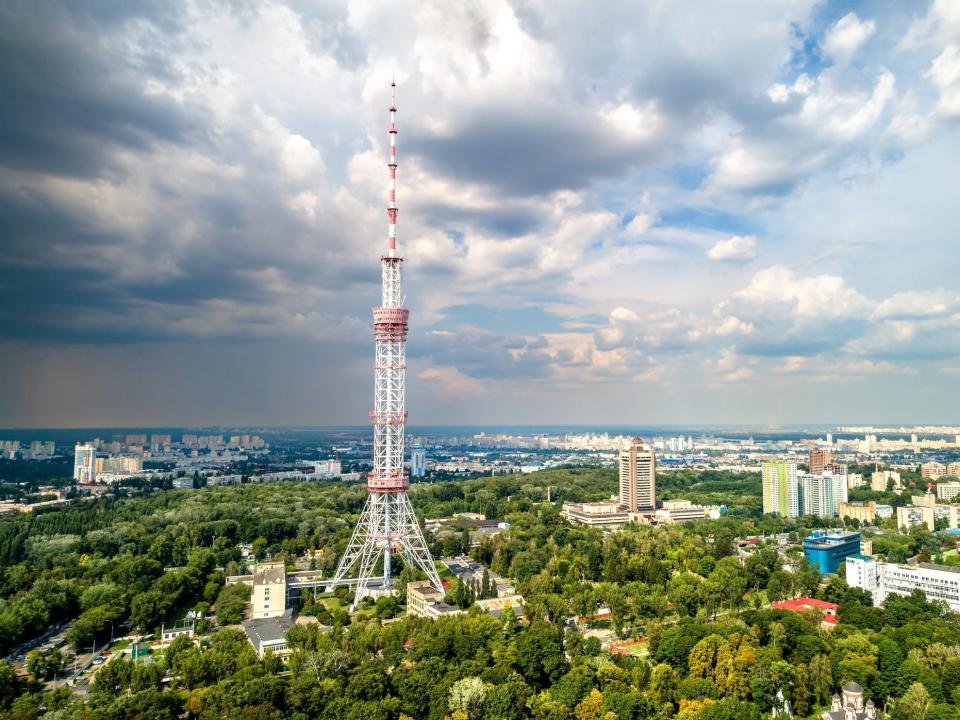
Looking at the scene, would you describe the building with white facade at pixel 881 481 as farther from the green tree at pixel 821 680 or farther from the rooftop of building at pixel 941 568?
the green tree at pixel 821 680

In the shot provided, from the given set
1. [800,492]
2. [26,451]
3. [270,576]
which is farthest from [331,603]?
[26,451]

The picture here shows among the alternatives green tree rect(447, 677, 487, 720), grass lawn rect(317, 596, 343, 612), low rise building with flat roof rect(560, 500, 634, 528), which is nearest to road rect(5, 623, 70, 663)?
grass lawn rect(317, 596, 343, 612)

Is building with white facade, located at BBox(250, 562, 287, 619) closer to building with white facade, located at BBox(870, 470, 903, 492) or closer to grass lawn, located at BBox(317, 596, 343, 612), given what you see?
grass lawn, located at BBox(317, 596, 343, 612)

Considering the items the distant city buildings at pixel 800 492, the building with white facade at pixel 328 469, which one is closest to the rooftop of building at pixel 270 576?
the distant city buildings at pixel 800 492

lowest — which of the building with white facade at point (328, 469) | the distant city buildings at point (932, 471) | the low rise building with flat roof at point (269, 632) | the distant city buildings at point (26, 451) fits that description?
the low rise building with flat roof at point (269, 632)

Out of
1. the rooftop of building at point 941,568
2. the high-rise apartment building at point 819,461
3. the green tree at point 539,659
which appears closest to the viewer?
the green tree at point 539,659

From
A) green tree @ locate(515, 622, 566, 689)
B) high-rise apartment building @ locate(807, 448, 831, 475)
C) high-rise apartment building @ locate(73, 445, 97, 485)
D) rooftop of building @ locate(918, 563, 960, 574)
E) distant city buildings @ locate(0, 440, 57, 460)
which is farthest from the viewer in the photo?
distant city buildings @ locate(0, 440, 57, 460)

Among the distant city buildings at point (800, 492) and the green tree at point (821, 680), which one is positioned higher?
the distant city buildings at point (800, 492)
